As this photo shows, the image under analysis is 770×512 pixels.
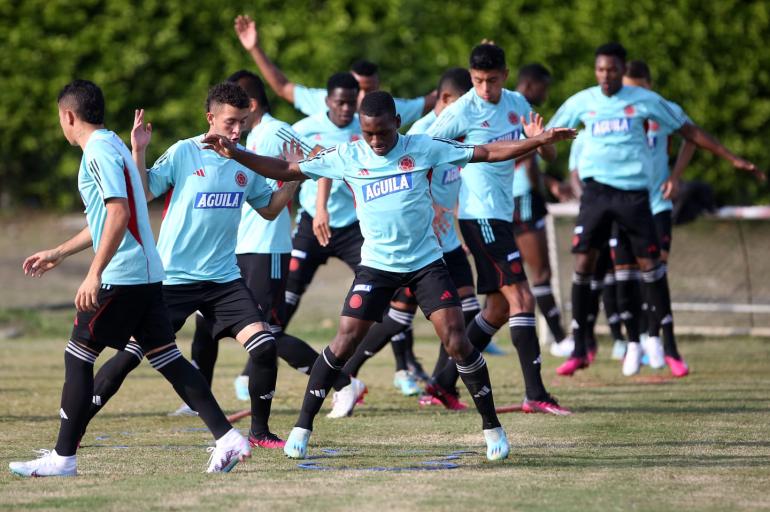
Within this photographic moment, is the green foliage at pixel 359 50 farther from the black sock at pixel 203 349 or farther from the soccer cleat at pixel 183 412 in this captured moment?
the black sock at pixel 203 349

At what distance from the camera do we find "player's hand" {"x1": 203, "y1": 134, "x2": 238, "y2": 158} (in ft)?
23.9

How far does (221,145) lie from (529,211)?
639 cm

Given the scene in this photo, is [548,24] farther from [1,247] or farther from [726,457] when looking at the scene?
[726,457]

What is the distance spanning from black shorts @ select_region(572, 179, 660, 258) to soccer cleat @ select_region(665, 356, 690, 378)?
3.27ft

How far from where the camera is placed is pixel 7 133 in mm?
18688

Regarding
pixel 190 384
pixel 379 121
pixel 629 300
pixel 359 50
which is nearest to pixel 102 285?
pixel 190 384

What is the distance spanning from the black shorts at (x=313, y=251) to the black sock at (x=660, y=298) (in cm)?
276

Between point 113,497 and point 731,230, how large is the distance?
11.1 metres

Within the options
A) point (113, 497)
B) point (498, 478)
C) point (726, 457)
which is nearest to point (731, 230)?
point (726, 457)

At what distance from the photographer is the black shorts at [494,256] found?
31.0 feet

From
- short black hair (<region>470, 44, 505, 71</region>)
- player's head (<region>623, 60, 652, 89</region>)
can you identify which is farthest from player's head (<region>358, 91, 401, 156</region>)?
player's head (<region>623, 60, 652, 89</region>)

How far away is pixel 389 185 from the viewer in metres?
7.50

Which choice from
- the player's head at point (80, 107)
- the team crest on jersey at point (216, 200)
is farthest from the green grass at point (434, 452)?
the player's head at point (80, 107)

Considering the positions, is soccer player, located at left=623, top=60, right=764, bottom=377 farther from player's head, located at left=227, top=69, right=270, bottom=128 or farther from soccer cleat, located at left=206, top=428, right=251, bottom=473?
soccer cleat, located at left=206, top=428, right=251, bottom=473
